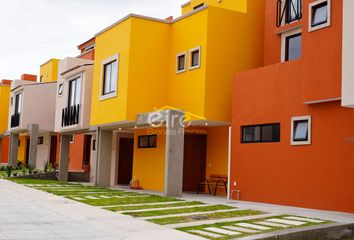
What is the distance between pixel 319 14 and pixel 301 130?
350 cm

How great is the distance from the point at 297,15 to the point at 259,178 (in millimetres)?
6214

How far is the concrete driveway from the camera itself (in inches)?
364

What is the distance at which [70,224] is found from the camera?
10.5 metres

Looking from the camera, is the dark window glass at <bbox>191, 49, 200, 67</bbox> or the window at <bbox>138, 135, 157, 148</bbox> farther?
the window at <bbox>138, 135, 157, 148</bbox>

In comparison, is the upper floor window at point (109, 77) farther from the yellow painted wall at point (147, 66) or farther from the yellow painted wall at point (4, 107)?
the yellow painted wall at point (4, 107)

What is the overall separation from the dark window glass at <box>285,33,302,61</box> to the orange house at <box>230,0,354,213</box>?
1.4 inches

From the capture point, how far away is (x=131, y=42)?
769 inches

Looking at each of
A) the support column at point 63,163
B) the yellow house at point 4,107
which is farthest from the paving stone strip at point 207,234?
the yellow house at point 4,107

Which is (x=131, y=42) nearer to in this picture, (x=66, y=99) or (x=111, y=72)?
(x=111, y=72)

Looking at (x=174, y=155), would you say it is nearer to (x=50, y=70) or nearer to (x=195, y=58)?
(x=195, y=58)

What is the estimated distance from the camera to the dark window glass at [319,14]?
14.2 metres

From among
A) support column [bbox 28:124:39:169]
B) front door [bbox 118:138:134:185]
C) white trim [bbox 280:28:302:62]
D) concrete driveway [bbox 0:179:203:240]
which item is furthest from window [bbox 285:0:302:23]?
support column [bbox 28:124:39:169]

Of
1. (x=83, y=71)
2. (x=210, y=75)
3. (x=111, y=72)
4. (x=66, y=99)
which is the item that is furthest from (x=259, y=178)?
(x=66, y=99)

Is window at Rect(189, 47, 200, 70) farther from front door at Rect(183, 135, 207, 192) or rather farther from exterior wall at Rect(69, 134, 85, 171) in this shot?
exterior wall at Rect(69, 134, 85, 171)
